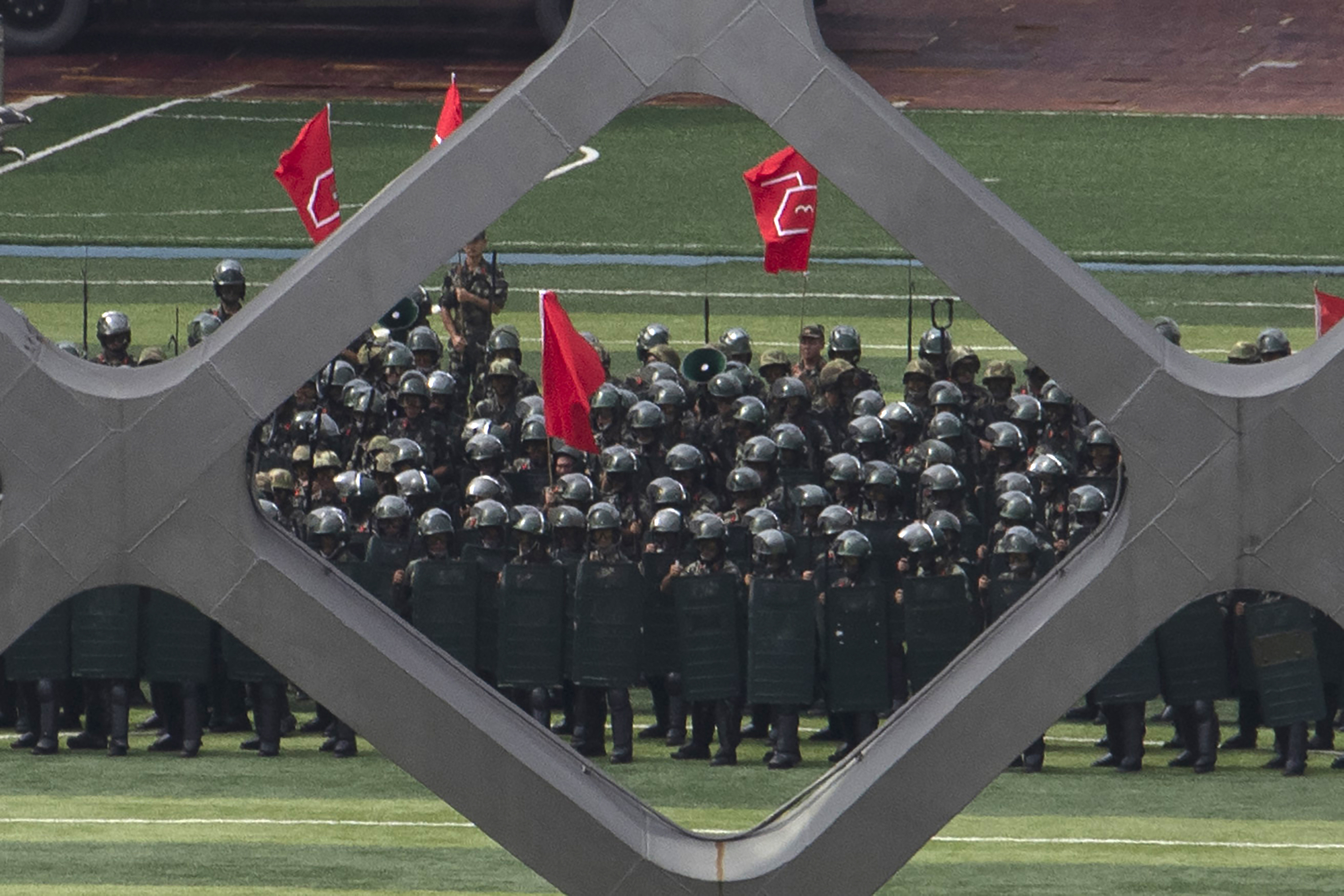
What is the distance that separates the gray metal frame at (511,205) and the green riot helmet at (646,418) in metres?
8.89

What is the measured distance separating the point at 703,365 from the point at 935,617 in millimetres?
4063

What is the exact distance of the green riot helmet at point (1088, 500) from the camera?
12.6 metres

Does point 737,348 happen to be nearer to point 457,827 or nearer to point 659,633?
point 659,633

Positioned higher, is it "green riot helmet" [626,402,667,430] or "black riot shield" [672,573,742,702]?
"green riot helmet" [626,402,667,430]

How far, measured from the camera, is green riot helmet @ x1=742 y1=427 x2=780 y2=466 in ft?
44.6

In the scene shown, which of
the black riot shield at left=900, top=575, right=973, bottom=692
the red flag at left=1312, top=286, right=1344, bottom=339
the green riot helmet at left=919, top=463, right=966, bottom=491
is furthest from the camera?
the red flag at left=1312, top=286, right=1344, bottom=339

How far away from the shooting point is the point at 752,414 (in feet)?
46.5

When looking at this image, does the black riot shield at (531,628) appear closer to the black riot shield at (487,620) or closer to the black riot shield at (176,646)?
the black riot shield at (487,620)

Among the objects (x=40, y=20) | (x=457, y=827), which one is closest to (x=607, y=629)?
(x=457, y=827)

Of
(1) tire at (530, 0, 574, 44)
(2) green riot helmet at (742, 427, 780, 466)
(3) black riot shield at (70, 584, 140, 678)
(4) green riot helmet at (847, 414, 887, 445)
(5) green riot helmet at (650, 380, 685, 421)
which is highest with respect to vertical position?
(1) tire at (530, 0, 574, 44)

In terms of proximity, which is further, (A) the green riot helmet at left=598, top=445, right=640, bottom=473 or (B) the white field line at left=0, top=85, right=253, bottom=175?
(B) the white field line at left=0, top=85, right=253, bottom=175

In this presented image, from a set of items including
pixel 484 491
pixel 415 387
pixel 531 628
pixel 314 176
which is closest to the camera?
pixel 531 628

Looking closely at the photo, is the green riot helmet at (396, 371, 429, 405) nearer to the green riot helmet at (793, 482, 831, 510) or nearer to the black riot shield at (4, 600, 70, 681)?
the green riot helmet at (793, 482, 831, 510)

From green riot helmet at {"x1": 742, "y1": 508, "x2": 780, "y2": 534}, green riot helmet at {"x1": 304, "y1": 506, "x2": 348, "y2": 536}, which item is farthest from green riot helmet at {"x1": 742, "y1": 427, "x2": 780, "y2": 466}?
green riot helmet at {"x1": 304, "y1": 506, "x2": 348, "y2": 536}
